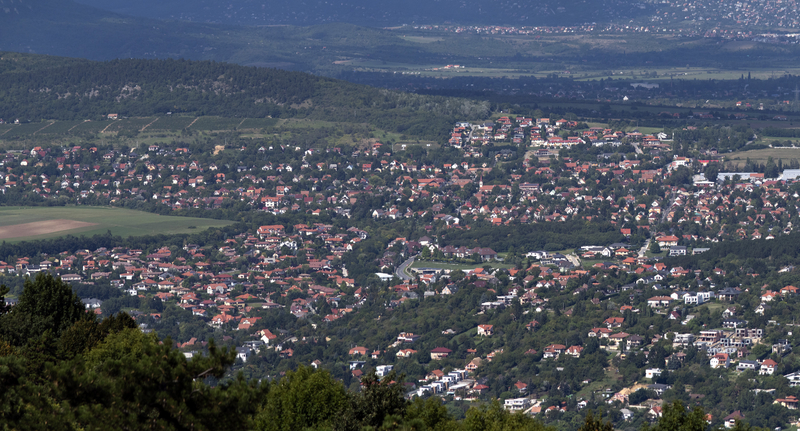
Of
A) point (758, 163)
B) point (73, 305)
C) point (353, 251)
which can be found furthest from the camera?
point (758, 163)

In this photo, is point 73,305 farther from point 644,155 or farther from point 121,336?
point 644,155

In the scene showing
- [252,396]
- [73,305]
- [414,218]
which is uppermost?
[252,396]

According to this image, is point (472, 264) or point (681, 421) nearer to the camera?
point (681, 421)

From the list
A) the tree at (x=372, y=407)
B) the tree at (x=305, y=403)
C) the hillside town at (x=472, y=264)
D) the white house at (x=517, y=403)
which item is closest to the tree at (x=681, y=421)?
the tree at (x=372, y=407)

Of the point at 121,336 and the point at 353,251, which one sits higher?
the point at 121,336

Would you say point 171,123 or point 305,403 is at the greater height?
point 305,403

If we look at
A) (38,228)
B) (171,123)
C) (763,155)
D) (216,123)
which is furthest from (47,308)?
(171,123)

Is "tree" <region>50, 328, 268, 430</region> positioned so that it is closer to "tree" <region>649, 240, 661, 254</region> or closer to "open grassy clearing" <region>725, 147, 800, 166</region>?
"tree" <region>649, 240, 661, 254</region>

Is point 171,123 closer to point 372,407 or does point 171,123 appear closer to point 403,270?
point 403,270

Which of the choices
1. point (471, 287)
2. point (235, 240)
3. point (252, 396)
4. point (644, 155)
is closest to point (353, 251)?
point (235, 240)
